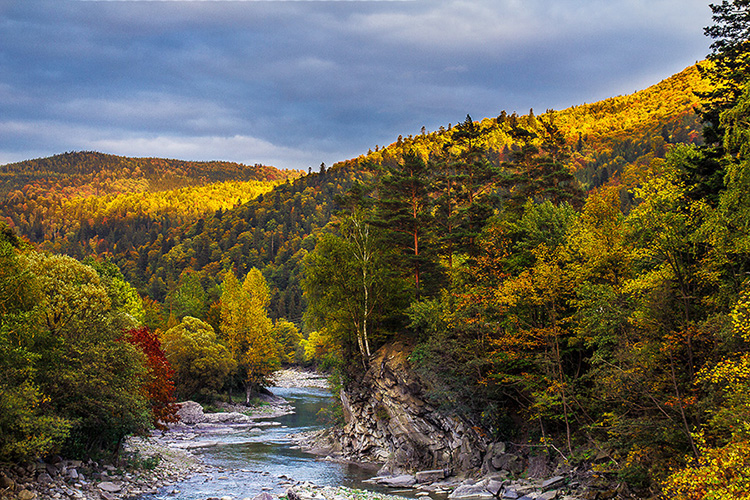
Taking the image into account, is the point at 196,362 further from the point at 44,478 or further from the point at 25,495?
the point at 25,495

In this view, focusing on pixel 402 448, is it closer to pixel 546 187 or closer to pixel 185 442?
pixel 185 442

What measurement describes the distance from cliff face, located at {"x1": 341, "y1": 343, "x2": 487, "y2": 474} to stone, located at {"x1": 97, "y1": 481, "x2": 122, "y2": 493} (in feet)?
57.1

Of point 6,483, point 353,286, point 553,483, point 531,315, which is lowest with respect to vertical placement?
point 553,483

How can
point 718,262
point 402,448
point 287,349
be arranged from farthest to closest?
1. point 287,349
2. point 402,448
3. point 718,262

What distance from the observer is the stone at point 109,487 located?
2606 centimetres

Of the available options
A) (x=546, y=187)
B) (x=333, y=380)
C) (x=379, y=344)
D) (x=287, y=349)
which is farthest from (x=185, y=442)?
(x=287, y=349)

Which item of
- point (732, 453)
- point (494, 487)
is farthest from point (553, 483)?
point (732, 453)

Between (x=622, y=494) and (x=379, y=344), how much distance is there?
2565 cm

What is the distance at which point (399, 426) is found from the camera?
3806 cm

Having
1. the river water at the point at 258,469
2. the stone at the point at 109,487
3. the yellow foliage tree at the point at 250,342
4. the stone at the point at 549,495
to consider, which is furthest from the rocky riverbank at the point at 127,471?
the stone at the point at 549,495

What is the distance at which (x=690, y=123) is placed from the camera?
172250mm

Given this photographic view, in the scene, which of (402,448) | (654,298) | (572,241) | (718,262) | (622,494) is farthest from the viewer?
(402,448)

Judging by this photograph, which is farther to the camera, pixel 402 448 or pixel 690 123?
pixel 690 123

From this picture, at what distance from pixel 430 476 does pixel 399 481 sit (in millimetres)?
2130
